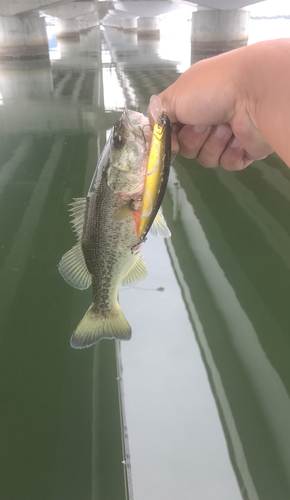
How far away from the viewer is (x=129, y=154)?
47.0 inches

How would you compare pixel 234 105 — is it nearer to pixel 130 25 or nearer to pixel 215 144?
pixel 215 144

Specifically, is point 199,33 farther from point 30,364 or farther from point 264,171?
point 30,364

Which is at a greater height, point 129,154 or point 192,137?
point 192,137

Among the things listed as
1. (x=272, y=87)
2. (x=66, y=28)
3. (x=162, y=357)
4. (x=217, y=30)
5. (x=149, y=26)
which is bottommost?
(x=162, y=357)

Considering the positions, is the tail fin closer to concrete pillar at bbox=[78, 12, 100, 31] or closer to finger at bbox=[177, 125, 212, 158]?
finger at bbox=[177, 125, 212, 158]

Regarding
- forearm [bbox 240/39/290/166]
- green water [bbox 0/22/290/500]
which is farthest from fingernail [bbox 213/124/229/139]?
green water [bbox 0/22/290/500]

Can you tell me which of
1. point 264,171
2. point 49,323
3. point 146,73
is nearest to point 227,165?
point 49,323

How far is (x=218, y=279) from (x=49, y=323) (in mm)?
1386

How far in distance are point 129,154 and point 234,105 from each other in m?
0.50

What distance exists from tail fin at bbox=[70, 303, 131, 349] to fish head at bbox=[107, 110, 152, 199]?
1.76 feet

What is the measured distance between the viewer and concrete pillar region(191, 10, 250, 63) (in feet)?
59.7

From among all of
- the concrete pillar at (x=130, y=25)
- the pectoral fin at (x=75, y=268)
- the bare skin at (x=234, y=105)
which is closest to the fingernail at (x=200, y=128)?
the bare skin at (x=234, y=105)

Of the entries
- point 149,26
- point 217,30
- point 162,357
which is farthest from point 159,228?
point 149,26

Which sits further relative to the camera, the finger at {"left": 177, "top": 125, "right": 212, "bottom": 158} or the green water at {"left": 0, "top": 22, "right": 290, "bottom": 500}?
the green water at {"left": 0, "top": 22, "right": 290, "bottom": 500}
